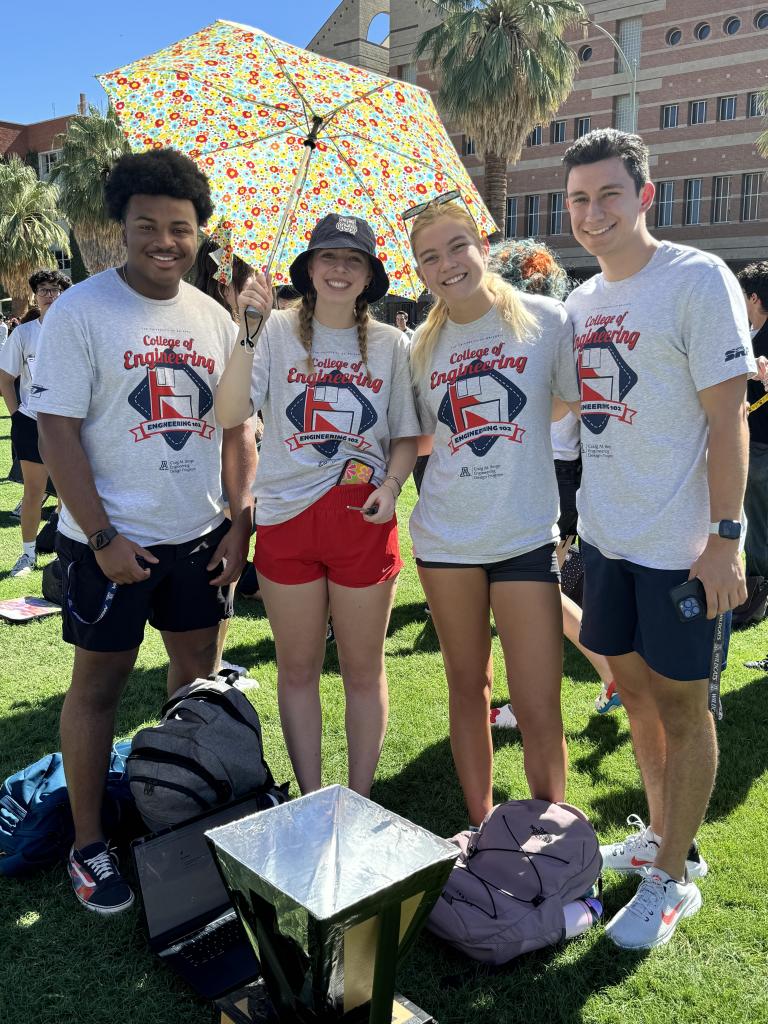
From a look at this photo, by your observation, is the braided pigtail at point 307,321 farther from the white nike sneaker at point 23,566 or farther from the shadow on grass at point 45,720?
the white nike sneaker at point 23,566

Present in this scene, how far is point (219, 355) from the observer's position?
2955mm

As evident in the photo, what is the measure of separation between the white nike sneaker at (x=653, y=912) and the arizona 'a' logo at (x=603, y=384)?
1.48 meters

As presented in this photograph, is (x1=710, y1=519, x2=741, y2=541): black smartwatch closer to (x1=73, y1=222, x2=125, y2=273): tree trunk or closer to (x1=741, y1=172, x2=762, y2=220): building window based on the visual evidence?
(x1=741, y1=172, x2=762, y2=220): building window

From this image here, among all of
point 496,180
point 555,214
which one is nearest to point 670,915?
point 496,180

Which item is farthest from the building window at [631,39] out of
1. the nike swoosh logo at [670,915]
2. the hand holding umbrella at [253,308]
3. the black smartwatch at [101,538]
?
the nike swoosh logo at [670,915]

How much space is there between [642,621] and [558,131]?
126ft

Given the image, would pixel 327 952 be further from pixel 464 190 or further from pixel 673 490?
pixel 464 190

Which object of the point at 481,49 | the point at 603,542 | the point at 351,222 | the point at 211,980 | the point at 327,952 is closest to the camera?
the point at 327,952

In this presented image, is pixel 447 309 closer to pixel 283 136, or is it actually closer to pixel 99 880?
pixel 283 136

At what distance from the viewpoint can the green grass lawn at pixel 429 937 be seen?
2371 millimetres

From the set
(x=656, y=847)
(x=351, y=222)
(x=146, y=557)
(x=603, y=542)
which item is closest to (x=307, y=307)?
(x=351, y=222)

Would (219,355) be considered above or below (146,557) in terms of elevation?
above

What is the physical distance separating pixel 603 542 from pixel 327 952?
4.87ft

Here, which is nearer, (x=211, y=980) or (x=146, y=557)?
(x=211, y=980)
